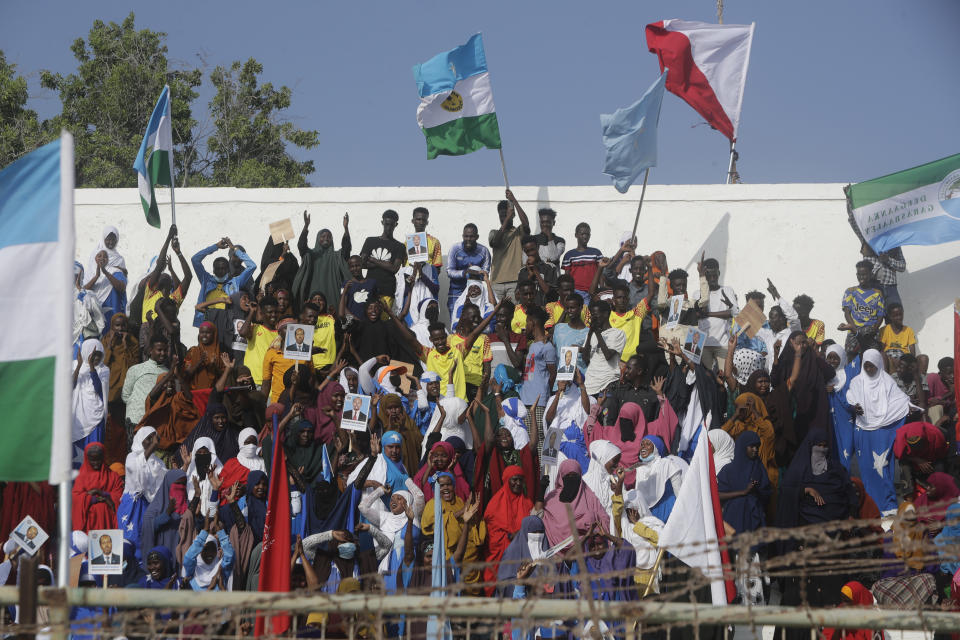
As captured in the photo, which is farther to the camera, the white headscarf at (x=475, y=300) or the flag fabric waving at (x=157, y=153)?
the flag fabric waving at (x=157, y=153)

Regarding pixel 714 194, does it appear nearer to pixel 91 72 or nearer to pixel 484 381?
pixel 484 381

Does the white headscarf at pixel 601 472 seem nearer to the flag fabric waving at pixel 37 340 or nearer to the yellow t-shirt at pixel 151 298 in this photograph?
the yellow t-shirt at pixel 151 298

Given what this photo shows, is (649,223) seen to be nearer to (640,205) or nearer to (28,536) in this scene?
(640,205)

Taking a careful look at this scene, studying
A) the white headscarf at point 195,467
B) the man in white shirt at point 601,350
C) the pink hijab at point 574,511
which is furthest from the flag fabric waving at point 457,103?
the pink hijab at point 574,511

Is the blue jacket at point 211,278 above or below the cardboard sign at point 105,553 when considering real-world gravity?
above

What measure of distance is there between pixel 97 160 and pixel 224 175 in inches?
99.4

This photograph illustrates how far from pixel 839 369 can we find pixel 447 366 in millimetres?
3689

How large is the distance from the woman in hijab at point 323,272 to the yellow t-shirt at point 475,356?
5.35 ft

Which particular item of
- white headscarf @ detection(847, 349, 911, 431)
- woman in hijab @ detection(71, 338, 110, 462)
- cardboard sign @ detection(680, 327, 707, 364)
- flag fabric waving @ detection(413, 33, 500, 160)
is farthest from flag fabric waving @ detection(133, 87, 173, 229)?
white headscarf @ detection(847, 349, 911, 431)

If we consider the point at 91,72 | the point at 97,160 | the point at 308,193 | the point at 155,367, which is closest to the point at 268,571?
the point at 155,367

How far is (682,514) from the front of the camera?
7680 millimetres

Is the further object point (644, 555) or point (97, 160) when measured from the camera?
point (97, 160)

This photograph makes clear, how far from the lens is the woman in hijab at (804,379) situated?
11078mm

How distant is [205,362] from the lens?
11.8 metres
